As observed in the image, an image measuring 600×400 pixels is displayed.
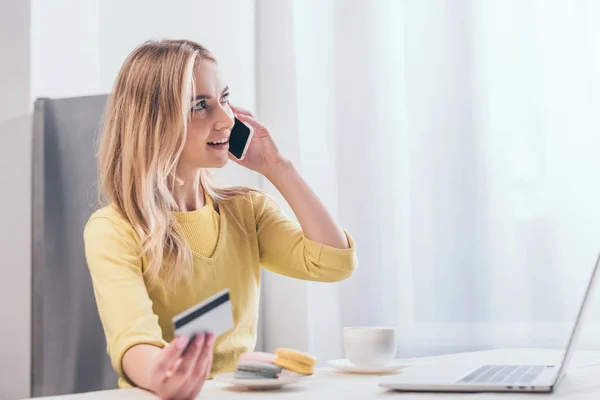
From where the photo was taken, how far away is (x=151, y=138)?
1478 mm

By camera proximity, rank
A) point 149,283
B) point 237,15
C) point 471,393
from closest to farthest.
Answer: point 471,393 < point 149,283 < point 237,15

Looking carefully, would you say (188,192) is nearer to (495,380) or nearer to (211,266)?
(211,266)

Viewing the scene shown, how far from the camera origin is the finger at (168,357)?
785mm

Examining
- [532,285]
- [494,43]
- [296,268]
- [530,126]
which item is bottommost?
[532,285]

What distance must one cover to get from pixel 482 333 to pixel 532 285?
200 mm

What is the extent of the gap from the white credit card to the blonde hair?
62 centimetres

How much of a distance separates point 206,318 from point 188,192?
83cm

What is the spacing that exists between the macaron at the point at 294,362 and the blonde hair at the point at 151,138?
0.44m

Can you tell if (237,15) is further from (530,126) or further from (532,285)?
(532,285)

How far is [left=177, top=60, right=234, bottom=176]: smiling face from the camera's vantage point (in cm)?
150

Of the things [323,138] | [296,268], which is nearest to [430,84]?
[323,138]

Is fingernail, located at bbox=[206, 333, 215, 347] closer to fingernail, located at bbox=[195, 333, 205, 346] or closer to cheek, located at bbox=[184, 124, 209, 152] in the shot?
fingernail, located at bbox=[195, 333, 205, 346]

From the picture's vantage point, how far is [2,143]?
2.21 m

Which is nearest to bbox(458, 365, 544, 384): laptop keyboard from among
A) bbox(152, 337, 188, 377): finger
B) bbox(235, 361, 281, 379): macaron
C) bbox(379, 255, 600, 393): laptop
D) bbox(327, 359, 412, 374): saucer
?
bbox(379, 255, 600, 393): laptop
